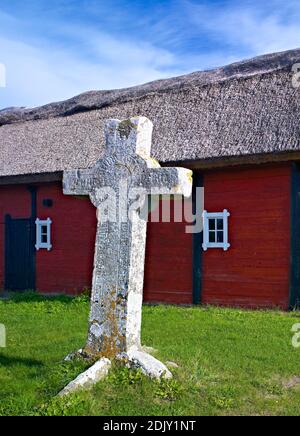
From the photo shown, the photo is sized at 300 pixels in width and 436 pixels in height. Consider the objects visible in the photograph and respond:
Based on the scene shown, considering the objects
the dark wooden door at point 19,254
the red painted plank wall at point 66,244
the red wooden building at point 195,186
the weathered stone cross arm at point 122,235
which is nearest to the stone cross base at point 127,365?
the weathered stone cross arm at point 122,235

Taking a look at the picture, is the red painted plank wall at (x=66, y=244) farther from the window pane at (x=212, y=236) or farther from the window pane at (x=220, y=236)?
the window pane at (x=220, y=236)

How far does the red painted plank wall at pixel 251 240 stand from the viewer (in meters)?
9.52

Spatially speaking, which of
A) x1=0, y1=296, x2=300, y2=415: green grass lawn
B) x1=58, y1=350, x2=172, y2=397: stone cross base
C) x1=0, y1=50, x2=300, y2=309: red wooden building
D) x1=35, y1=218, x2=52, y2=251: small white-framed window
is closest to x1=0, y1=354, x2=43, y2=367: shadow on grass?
x1=0, y1=296, x2=300, y2=415: green grass lawn

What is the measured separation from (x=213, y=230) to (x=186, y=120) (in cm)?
251

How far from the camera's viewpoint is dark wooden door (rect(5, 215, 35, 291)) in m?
13.1

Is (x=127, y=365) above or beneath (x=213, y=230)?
beneath

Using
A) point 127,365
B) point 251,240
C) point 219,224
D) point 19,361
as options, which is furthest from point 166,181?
point 219,224

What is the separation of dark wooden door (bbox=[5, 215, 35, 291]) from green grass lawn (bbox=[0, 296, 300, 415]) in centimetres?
495

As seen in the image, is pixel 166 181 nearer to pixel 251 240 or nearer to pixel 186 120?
pixel 251 240

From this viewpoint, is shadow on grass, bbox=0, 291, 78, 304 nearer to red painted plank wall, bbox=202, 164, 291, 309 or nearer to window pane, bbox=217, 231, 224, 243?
red painted plank wall, bbox=202, 164, 291, 309

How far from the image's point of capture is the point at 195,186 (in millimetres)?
10539

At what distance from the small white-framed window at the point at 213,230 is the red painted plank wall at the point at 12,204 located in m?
4.86
